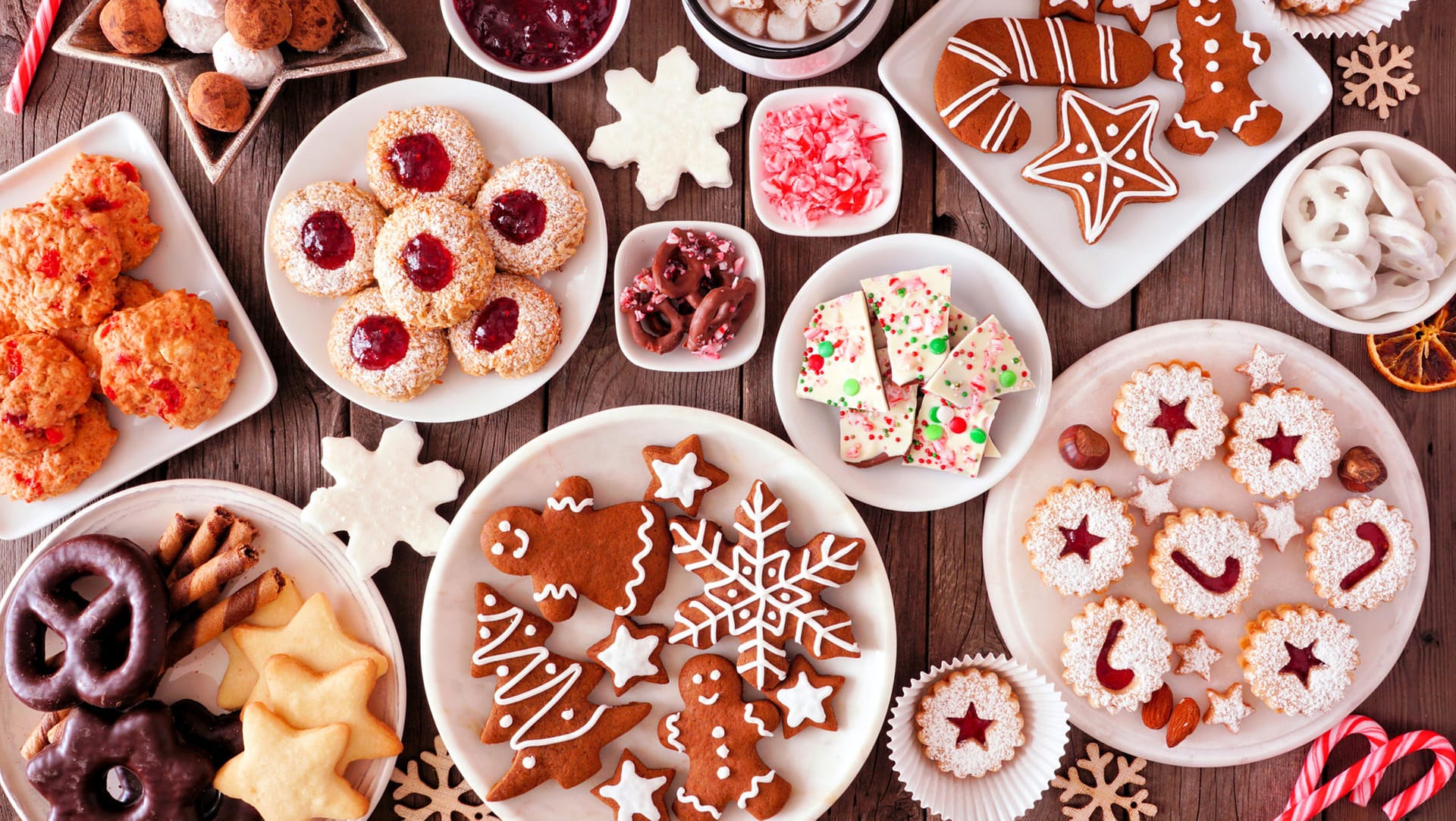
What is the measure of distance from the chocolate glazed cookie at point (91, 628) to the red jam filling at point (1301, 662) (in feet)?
9.99

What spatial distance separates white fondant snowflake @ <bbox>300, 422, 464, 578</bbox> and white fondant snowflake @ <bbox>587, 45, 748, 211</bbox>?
958 millimetres

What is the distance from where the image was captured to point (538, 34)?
2.20m

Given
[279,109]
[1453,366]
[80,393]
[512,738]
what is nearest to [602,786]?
[512,738]

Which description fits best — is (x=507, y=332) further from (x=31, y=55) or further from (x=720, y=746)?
(x=31, y=55)

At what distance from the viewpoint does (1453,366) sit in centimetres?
241

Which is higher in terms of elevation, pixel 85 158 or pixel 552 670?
pixel 85 158

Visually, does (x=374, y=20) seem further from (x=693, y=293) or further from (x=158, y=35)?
(x=693, y=293)

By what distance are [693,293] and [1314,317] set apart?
5.56 feet

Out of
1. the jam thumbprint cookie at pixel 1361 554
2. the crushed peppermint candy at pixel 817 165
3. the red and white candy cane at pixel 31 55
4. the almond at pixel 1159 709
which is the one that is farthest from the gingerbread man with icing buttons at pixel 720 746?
the red and white candy cane at pixel 31 55

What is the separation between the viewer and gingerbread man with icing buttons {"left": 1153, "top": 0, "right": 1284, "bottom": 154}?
2.23 meters

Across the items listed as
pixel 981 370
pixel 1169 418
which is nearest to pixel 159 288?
pixel 981 370

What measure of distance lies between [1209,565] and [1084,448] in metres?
0.48

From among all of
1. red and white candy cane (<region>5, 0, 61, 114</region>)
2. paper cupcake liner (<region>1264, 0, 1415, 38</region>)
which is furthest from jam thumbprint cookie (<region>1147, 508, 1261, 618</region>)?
red and white candy cane (<region>5, 0, 61, 114</region>)

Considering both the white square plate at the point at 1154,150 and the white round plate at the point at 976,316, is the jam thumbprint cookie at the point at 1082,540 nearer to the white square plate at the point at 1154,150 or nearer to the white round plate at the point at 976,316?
the white round plate at the point at 976,316
